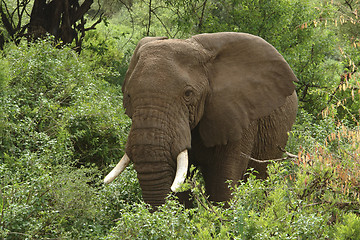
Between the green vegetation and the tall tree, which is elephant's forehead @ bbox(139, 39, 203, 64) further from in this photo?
the tall tree

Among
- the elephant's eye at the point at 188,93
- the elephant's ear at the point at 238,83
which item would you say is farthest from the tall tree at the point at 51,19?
the elephant's eye at the point at 188,93

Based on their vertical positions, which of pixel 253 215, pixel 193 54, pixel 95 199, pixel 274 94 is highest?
pixel 193 54

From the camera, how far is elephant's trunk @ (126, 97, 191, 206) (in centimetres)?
542

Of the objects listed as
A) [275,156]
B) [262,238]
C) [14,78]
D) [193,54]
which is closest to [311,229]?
[262,238]

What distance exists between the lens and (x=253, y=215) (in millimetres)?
4020

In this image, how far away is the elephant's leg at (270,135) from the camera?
6703mm

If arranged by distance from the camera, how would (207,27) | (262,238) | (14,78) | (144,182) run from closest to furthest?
(262,238) → (144,182) → (14,78) → (207,27)

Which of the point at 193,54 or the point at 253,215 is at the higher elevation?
the point at 193,54

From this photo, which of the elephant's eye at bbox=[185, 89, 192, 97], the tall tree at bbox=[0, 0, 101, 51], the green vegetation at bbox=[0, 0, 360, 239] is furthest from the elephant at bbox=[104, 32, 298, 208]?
the tall tree at bbox=[0, 0, 101, 51]

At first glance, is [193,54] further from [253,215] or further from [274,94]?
[253,215]

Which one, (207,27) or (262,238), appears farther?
(207,27)

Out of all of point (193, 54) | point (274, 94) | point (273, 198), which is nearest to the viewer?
point (273, 198)

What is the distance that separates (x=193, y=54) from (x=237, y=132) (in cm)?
88

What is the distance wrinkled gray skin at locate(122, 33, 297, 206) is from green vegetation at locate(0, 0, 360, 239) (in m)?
0.39
